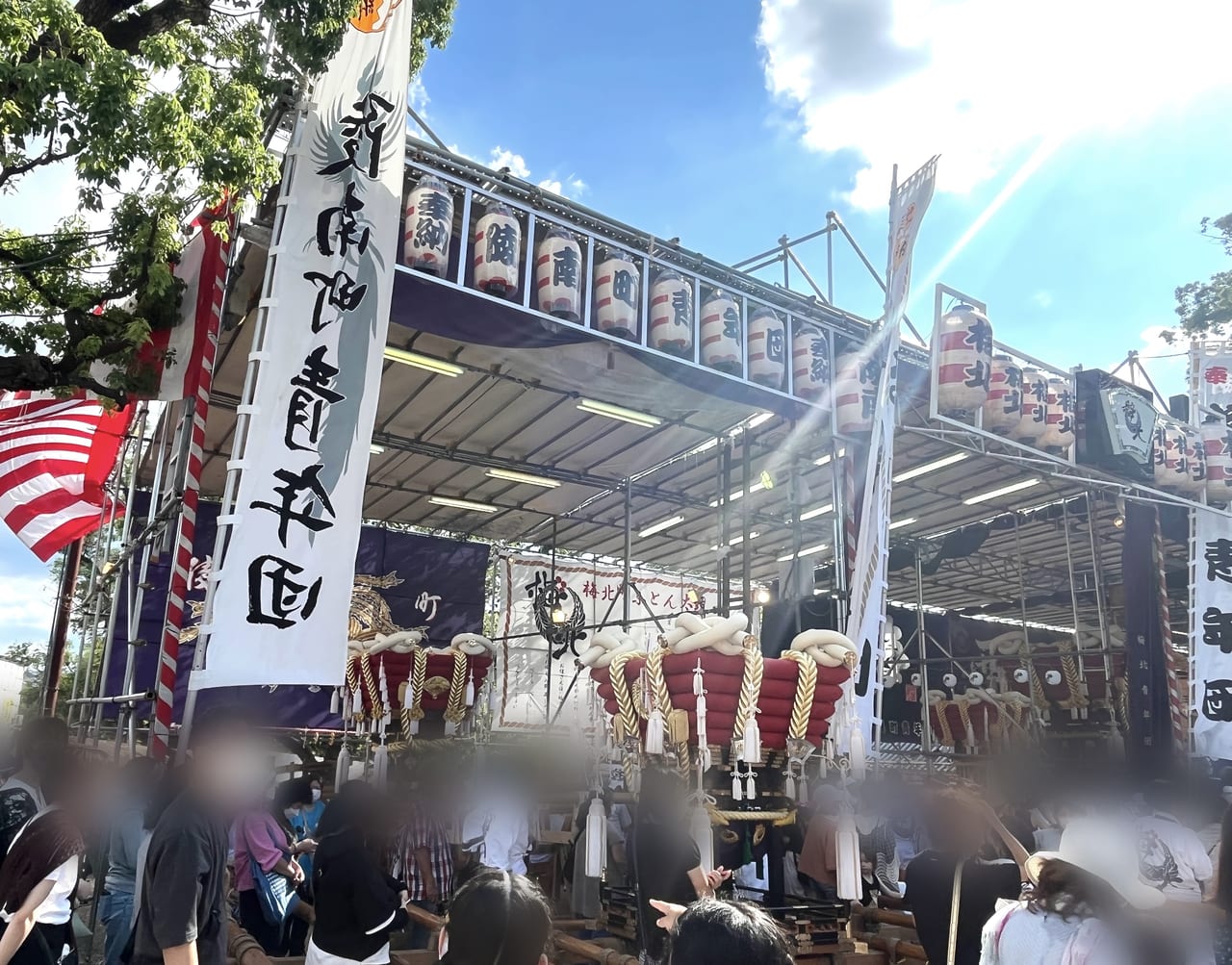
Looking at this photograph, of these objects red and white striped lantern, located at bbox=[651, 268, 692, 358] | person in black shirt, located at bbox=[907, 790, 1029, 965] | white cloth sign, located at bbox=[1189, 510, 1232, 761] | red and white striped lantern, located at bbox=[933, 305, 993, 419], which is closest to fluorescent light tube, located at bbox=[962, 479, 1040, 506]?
white cloth sign, located at bbox=[1189, 510, 1232, 761]

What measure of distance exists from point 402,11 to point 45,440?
Result: 5.65m

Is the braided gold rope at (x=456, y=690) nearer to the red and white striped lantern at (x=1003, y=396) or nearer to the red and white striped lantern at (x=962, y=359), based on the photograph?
the red and white striped lantern at (x=962, y=359)

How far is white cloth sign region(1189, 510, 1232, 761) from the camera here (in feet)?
36.2

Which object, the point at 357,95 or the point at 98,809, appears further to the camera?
the point at 357,95

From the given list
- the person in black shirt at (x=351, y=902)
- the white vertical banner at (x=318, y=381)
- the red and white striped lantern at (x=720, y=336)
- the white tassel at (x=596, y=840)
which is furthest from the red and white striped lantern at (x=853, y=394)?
the person in black shirt at (x=351, y=902)

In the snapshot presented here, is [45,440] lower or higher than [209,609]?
higher

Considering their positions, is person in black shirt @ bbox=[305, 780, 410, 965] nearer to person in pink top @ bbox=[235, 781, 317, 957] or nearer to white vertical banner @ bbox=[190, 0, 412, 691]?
white vertical banner @ bbox=[190, 0, 412, 691]

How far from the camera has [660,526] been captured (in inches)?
615

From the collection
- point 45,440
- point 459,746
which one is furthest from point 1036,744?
point 45,440

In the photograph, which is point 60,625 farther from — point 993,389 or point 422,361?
point 993,389

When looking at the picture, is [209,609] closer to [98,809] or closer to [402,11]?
[98,809]

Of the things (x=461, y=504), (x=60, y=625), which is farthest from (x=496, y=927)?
(x=461, y=504)

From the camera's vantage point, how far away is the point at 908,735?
1738cm

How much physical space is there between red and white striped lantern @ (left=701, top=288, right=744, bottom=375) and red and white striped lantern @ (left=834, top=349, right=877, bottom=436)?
152 cm
